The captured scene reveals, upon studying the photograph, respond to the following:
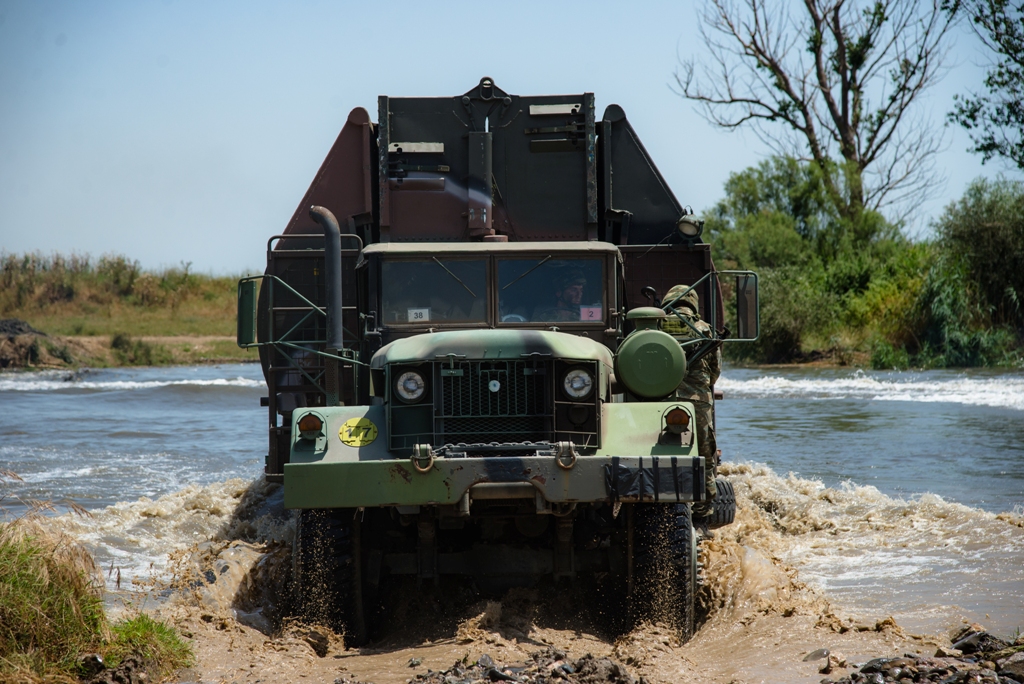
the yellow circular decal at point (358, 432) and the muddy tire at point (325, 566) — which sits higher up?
the yellow circular decal at point (358, 432)

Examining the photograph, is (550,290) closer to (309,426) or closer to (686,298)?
(686,298)

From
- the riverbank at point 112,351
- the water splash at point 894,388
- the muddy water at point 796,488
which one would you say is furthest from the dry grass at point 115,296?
the water splash at point 894,388

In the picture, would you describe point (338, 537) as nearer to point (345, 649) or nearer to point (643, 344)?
point (345, 649)

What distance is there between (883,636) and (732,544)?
2.17 metres

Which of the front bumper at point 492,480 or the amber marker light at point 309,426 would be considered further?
the amber marker light at point 309,426

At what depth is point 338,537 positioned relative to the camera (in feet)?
19.6

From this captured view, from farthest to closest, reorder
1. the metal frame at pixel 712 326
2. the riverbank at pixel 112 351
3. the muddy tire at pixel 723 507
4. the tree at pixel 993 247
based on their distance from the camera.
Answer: the riverbank at pixel 112 351 → the tree at pixel 993 247 → the muddy tire at pixel 723 507 → the metal frame at pixel 712 326

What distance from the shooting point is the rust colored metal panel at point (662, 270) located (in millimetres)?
8734

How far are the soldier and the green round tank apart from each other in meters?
0.72

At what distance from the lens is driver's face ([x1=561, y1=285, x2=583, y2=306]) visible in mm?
7181

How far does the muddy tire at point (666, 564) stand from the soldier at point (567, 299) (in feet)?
5.28

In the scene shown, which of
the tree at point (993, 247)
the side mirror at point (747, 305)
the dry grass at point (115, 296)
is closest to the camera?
the side mirror at point (747, 305)

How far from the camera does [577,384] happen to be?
6.11 m

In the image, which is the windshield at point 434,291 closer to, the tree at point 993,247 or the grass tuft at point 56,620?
the grass tuft at point 56,620
